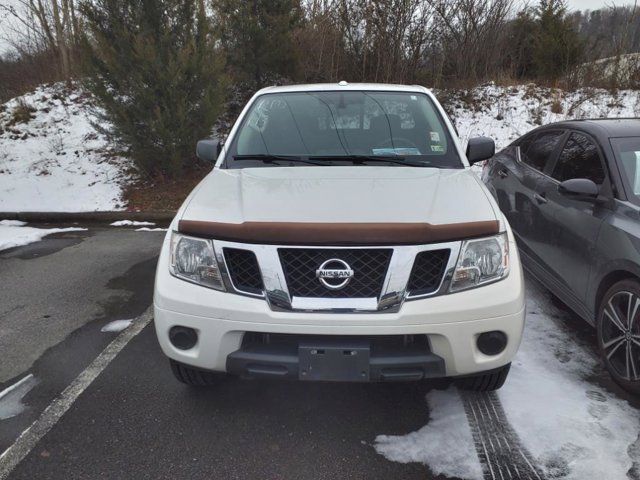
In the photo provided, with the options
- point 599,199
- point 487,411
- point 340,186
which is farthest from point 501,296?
point 599,199

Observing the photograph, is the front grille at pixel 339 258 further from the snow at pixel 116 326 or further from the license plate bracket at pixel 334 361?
the snow at pixel 116 326

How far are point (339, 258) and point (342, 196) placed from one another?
0.46m

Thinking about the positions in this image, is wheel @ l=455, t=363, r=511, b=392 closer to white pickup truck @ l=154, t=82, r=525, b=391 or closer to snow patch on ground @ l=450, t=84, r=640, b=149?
white pickup truck @ l=154, t=82, r=525, b=391

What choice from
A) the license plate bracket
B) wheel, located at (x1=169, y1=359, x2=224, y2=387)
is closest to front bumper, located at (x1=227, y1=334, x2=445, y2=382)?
the license plate bracket

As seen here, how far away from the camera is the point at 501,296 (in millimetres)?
2287

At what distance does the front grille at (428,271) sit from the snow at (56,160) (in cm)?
671

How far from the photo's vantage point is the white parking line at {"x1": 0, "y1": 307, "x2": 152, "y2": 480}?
240 centimetres

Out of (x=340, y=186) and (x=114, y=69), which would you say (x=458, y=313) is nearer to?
(x=340, y=186)

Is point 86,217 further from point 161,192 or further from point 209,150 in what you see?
point 209,150

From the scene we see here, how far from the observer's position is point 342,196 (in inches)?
101

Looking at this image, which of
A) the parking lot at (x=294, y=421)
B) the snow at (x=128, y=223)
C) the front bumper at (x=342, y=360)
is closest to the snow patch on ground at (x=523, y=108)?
the snow at (x=128, y=223)

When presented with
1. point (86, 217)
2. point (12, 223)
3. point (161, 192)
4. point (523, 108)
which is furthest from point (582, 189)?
point (523, 108)

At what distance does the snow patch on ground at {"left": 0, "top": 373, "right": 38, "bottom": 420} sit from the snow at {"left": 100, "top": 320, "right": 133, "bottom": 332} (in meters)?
0.69

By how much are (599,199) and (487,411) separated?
157cm
